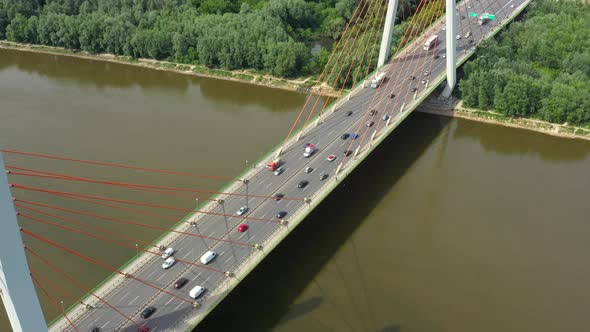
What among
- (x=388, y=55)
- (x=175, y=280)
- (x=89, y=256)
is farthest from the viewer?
(x=388, y=55)

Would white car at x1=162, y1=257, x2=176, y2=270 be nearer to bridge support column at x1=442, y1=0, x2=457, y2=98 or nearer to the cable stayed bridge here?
the cable stayed bridge

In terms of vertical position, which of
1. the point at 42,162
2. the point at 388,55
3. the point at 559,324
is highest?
the point at 388,55

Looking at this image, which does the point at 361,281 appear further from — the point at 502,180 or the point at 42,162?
the point at 42,162

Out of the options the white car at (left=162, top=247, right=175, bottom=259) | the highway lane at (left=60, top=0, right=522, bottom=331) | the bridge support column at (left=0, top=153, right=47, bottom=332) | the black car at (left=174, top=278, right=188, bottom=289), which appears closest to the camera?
the bridge support column at (left=0, top=153, right=47, bottom=332)

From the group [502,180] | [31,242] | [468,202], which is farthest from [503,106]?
[31,242]

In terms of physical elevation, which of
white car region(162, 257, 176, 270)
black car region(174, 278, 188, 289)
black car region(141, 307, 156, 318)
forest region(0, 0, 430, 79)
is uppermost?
forest region(0, 0, 430, 79)

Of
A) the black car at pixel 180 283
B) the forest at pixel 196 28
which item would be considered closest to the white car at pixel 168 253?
the black car at pixel 180 283

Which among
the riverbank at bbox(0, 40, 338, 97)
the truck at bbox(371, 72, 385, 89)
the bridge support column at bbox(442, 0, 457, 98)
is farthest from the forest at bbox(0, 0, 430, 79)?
the bridge support column at bbox(442, 0, 457, 98)

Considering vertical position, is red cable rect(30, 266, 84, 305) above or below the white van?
below
